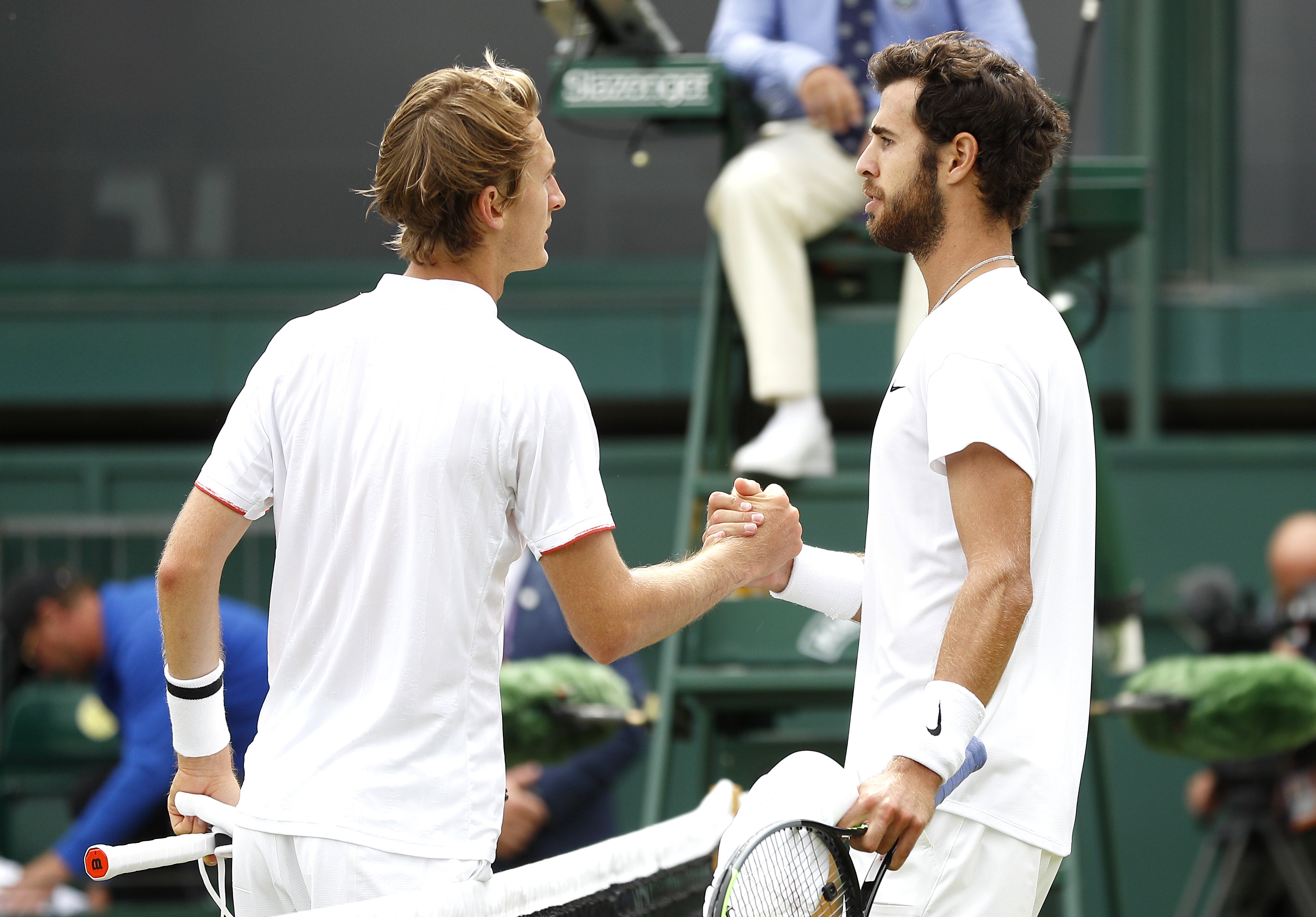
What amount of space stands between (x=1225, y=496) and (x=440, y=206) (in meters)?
5.47

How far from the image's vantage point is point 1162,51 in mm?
6777

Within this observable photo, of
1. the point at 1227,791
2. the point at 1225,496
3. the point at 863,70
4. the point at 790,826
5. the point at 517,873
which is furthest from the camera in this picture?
the point at 1225,496

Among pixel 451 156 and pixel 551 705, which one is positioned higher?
pixel 451 156

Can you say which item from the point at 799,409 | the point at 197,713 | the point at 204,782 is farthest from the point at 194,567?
the point at 799,409

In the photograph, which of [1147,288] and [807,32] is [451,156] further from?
[1147,288]

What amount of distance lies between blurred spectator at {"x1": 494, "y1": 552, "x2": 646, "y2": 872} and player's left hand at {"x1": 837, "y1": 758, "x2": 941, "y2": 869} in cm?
255

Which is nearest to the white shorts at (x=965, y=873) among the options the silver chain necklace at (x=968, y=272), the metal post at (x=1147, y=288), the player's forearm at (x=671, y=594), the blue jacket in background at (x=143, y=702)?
the player's forearm at (x=671, y=594)

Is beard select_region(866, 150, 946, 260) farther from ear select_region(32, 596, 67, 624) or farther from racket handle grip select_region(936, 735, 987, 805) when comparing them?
ear select_region(32, 596, 67, 624)

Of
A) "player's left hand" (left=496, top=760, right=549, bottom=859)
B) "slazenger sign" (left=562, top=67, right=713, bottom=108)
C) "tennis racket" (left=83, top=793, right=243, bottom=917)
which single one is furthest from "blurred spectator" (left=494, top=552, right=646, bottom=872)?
"tennis racket" (left=83, top=793, right=243, bottom=917)

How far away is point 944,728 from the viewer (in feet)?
5.71

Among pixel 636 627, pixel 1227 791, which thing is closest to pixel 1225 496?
pixel 1227 791

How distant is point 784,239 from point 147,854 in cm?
269

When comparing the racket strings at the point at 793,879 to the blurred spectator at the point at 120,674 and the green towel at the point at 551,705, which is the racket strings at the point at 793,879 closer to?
the green towel at the point at 551,705

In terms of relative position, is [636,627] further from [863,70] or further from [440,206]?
[863,70]
